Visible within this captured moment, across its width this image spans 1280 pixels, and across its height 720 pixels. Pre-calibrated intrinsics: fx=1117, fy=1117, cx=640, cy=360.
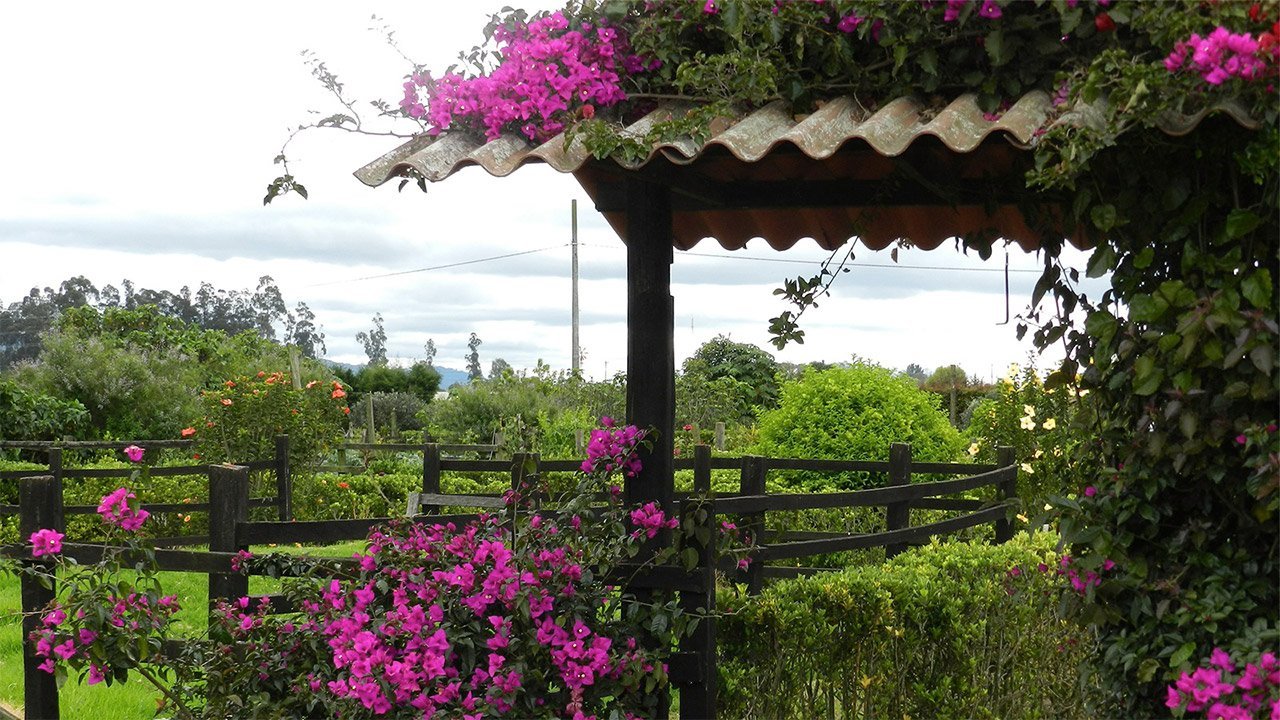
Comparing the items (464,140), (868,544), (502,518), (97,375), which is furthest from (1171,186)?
(97,375)

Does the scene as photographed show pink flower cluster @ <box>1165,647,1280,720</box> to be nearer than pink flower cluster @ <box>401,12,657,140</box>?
Yes

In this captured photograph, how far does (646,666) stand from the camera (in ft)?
11.7

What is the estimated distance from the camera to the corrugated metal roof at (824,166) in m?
3.02

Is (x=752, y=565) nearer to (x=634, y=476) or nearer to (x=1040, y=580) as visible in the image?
(x=1040, y=580)

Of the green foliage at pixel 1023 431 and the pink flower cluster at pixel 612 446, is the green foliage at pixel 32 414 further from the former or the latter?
the pink flower cluster at pixel 612 446

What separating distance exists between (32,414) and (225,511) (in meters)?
13.6

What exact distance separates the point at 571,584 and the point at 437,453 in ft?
17.8

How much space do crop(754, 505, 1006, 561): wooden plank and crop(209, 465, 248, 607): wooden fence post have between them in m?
2.28

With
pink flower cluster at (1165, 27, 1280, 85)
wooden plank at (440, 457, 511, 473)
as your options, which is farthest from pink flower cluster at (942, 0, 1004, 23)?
wooden plank at (440, 457, 511, 473)

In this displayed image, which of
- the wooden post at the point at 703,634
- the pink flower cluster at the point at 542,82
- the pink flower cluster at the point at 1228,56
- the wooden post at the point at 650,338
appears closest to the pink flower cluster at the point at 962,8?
the pink flower cluster at the point at 1228,56

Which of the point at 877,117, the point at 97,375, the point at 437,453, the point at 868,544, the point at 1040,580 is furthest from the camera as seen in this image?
the point at 97,375

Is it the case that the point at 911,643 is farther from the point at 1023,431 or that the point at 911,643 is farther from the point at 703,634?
the point at 1023,431

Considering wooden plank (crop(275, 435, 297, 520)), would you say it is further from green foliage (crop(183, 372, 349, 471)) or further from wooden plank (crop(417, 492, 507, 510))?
wooden plank (crop(417, 492, 507, 510))

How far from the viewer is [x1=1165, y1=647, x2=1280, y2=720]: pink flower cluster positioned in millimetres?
2592
